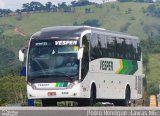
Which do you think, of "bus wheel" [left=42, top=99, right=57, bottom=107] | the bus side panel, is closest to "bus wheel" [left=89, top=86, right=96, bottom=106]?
the bus side panel

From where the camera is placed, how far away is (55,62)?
95.7ft

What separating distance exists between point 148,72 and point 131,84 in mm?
124453

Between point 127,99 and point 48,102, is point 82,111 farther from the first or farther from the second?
point 127,99

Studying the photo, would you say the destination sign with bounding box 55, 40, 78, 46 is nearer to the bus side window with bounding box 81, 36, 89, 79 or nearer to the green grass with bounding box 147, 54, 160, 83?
the bus side window with bounding box 81, 36, 89, 79

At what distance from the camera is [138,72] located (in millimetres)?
37438

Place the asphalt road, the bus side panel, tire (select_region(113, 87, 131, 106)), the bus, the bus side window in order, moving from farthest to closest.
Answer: tire (select_region(113, 87, 131, 106)) < the bus side panel < the bus side window < the bus < the asphalt road

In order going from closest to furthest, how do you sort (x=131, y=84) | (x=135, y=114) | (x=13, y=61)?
1. (x=135, y=114)
2. (x=131, y=84)
3. (x=13, y=61)

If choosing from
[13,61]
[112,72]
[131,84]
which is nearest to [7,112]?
[112,72]

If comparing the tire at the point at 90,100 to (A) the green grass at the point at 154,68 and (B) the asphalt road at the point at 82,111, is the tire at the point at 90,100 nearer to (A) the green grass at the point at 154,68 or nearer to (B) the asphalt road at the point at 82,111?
(B) the asphalt road at the point at 82,111

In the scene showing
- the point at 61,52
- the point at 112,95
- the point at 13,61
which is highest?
the point at 61,52

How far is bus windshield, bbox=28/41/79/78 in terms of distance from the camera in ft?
95.7

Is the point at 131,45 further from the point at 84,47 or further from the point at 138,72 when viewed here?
the point at 84,47

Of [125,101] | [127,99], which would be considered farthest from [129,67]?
[125,101]

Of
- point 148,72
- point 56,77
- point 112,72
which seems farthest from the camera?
point 148,72
